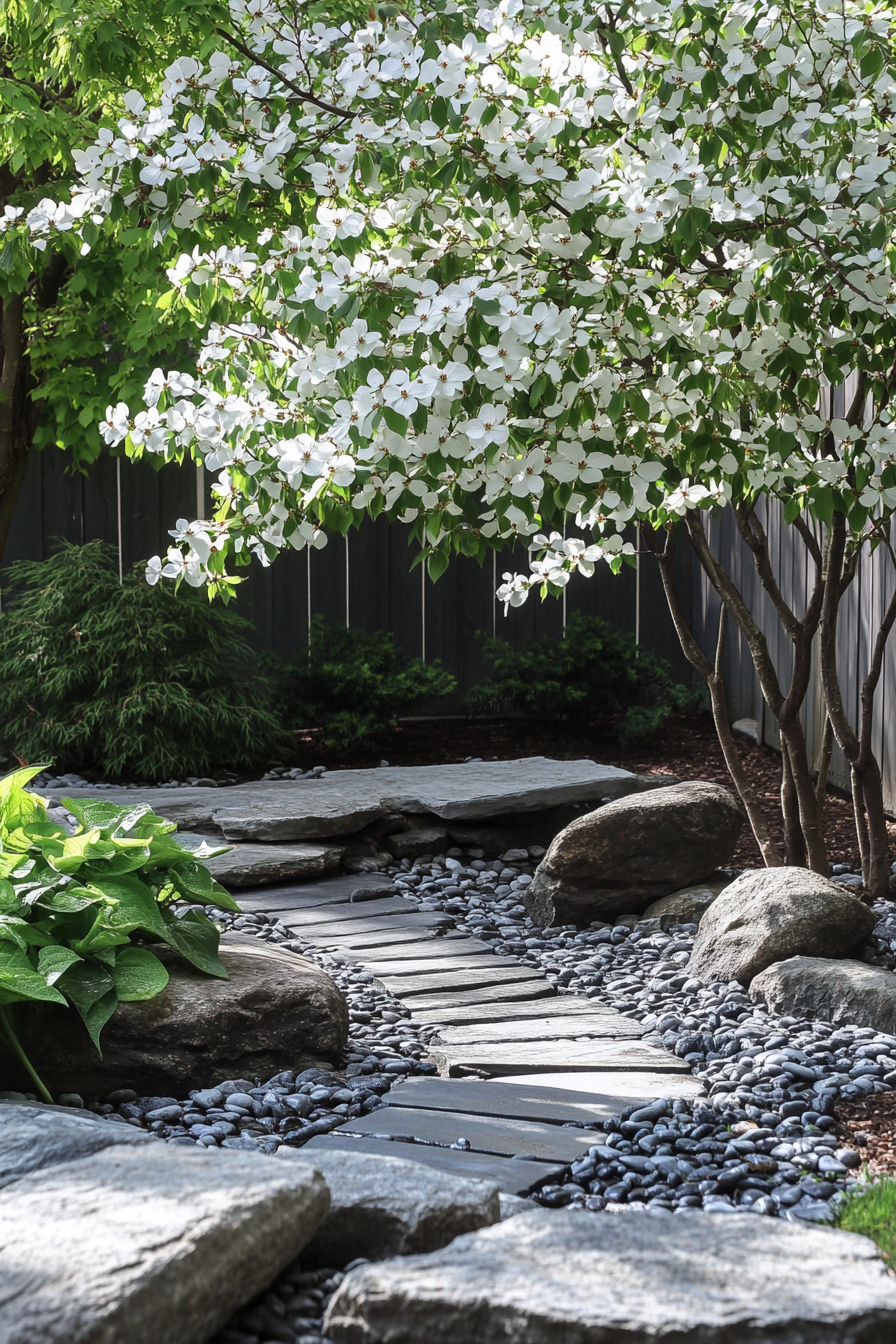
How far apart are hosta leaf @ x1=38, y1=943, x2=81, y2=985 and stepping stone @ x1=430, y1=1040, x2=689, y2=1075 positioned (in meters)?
0.85

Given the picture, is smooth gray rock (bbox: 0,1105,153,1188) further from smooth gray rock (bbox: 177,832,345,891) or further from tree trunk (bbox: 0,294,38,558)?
tree trunk (bbox: 0,294,38,558)

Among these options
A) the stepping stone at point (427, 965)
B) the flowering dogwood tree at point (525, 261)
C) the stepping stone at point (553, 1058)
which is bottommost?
the stepping stone at point (553, 1058)

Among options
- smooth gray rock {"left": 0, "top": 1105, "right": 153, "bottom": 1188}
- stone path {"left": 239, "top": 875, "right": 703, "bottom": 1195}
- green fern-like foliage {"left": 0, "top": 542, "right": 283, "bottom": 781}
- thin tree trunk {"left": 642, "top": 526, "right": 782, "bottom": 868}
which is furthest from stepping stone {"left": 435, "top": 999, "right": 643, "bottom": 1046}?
green fern-like foliage {"left": 0, "top": 542, "right": 283, "bottom": 781}

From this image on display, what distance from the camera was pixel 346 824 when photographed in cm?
486

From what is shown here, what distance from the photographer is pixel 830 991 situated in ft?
9.70

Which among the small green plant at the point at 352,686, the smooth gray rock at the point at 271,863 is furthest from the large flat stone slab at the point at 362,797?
the small green plant at the point at 352,686

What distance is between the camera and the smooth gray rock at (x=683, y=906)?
158 inches

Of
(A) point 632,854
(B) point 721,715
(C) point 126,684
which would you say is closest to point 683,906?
(A) point 632,854

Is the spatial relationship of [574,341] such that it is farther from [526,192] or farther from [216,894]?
[216,894]

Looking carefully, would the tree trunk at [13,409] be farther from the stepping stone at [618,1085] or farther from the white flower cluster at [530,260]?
the stepping stone at [618,1085]

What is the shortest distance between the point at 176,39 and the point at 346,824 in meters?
2.97

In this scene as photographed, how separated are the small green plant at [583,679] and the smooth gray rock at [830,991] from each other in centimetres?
414

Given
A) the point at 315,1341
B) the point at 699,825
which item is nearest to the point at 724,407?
the point at 699,825

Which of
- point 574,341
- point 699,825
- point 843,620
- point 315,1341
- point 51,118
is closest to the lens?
point 315,1341
